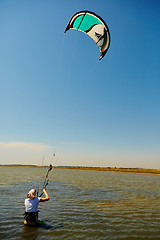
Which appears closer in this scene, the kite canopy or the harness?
the harness

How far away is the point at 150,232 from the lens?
289 inches

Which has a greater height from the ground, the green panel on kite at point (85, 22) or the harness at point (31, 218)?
the green panel on kite at point (85, 22)

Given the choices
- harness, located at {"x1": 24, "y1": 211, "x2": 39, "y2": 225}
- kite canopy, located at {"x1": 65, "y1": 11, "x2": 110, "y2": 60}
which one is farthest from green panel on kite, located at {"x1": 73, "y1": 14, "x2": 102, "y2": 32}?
harness, located at {"x1": 24, "y1": 211, "x2": 39, "y2": 225}

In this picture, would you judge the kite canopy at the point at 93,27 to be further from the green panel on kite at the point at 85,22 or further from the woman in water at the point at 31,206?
the woman in water at the point at 31,206

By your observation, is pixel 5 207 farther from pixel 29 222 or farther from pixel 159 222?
pixel 159 222

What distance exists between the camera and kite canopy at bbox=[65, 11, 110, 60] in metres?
8.76

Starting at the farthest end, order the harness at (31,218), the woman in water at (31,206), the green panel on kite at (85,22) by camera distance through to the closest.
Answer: the green panel on kite at (85,22) < the harness at (31,218) < the woman in water at (31,206)

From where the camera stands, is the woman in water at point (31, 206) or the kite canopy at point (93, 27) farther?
the kite canopy at point (93, 27)

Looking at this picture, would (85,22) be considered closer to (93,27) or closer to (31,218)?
(93,27)

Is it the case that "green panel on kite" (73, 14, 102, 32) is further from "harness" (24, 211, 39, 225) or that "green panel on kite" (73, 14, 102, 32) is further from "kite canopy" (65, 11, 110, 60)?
"harness" (24, 211, 39, 225)

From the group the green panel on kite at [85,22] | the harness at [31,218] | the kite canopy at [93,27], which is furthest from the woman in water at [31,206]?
the green panel on kite at [85,22]

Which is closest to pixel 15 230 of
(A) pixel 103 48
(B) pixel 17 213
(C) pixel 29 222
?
(C) pixel 29 222

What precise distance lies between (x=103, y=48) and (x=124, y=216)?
974 cm

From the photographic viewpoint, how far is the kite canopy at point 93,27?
876 cm
